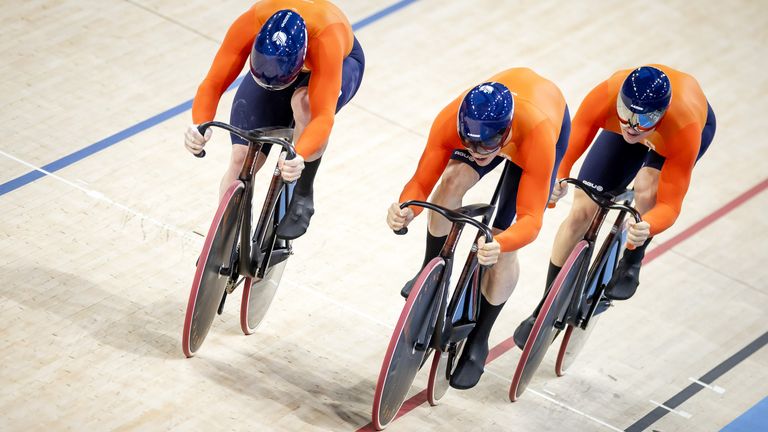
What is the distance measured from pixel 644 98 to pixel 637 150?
0.58 m

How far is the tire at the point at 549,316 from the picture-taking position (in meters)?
5.18

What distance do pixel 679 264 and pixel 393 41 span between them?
2.75 meters

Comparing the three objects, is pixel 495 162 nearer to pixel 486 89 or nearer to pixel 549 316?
pixel 486 89

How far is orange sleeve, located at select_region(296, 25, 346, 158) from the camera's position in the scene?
5086mm

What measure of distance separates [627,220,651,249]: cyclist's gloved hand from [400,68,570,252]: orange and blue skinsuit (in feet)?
1.45

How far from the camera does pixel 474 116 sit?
4.60 meters

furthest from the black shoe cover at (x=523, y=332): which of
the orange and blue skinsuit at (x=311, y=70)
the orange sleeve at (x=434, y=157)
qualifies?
the orange and blue skinsuit at (x=311, y=70)

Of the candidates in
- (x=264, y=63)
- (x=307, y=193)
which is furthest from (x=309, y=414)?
(x=264, y=63)

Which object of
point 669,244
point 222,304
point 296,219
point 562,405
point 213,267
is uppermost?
point 213,267

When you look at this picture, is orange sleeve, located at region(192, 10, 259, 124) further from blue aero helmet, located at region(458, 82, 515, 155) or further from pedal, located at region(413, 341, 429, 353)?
pedal, located at region(413, 341, 429, 353)

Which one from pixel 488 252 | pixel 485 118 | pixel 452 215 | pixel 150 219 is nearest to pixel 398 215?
pixel 452 215

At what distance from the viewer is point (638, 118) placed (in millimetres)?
5113

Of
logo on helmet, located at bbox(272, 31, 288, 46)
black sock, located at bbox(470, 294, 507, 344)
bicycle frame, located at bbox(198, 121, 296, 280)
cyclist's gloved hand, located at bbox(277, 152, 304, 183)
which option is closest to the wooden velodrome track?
black sock, located at bbox(470, 294, 507, 344)

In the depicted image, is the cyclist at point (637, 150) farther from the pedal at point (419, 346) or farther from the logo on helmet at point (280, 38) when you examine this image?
the logo on helmet at point (280, 38)
